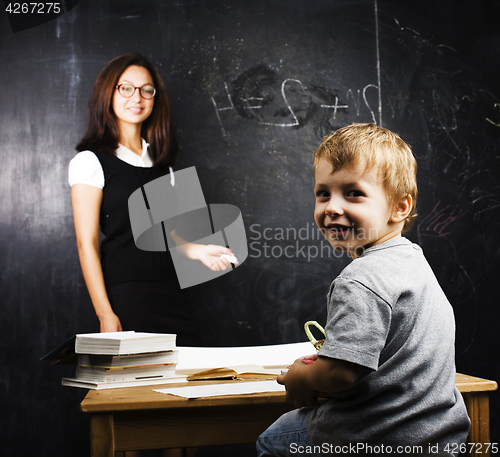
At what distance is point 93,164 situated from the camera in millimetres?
2348

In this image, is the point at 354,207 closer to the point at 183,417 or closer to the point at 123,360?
the point at 183,417

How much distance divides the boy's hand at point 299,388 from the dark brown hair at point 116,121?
176cm

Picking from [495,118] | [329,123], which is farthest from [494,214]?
[329,123]

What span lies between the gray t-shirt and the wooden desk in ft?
0.64

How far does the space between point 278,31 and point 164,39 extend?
0.57 m

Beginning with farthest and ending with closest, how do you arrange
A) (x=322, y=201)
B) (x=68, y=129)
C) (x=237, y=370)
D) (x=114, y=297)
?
(x=68, y=129) → (x=114, y=297) → (x=237, y=370) → (x=322, y=201)

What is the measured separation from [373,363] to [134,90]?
80.2 inches

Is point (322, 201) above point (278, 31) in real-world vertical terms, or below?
below

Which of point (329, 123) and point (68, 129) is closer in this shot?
point (68, 129)

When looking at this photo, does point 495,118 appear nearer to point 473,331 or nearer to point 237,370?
point 473,331

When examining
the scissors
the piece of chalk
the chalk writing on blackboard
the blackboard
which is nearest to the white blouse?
the blackboard

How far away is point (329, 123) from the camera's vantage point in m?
2.73

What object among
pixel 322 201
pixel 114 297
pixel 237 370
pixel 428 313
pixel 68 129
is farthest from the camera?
pixel 68 129

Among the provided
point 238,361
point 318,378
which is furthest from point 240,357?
point 318,378
